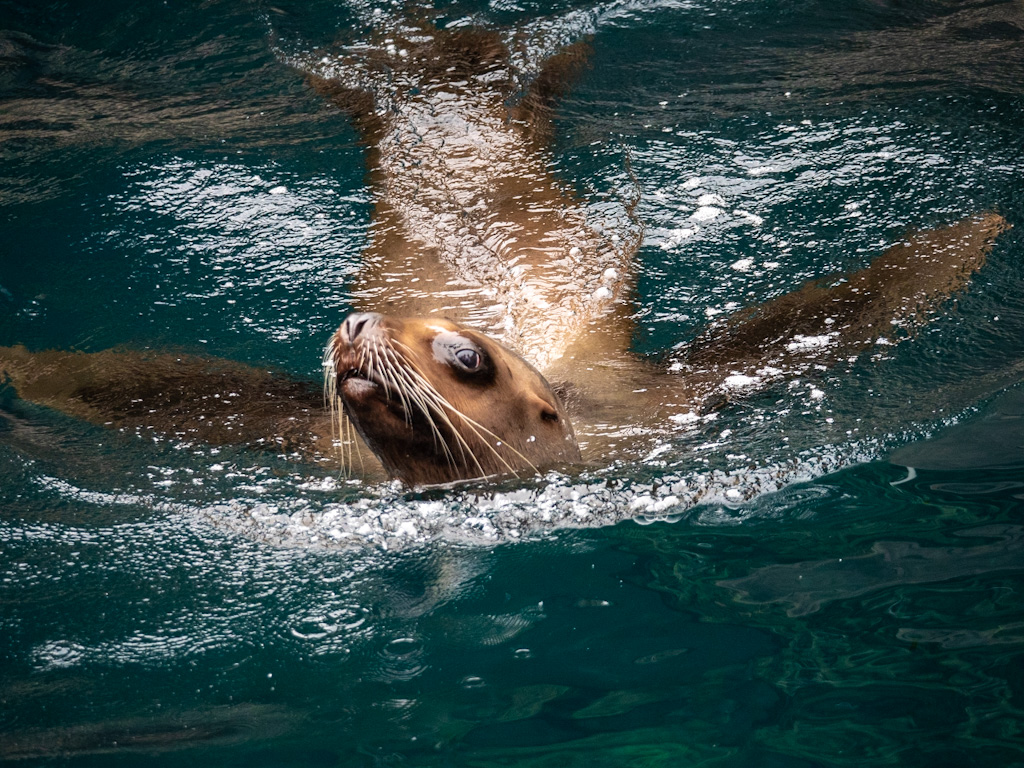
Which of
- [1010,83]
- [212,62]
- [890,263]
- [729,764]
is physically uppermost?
[212,62]

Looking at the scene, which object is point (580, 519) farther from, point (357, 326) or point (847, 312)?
point (847, 312)

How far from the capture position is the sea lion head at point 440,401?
3268mm

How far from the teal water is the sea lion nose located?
0.71 m

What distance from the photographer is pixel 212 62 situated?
23.3ft

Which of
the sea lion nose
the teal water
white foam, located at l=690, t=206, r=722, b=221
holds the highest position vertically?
white foam, located at l=690, t=206, r=722, b=221

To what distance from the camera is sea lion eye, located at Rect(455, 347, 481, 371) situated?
11.5 ft

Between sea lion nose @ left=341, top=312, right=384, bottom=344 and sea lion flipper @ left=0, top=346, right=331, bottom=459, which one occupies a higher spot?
sea lion nose @ left=341, top=312, right=384, bottom=344

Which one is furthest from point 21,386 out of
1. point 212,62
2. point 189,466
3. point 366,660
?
point 212,62

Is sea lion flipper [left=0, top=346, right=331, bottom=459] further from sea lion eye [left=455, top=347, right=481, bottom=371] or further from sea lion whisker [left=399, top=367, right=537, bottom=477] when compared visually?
sea lion eye [left=455, top=347, right=481, bottom=371]

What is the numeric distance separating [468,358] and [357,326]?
0.42 meters

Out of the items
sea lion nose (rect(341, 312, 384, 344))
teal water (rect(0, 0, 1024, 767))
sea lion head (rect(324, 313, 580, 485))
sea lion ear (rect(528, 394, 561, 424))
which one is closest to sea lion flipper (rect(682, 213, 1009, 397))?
teal water (rect(0, 0, 1024, 767))

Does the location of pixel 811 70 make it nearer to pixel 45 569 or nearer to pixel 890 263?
pixel 890 263

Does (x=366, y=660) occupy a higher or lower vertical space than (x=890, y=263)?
lower

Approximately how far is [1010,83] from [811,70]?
1.14 metres
